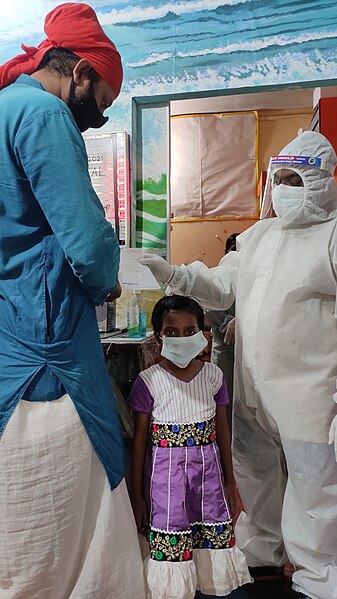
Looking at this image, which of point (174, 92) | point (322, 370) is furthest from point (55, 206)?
point (174, 92)

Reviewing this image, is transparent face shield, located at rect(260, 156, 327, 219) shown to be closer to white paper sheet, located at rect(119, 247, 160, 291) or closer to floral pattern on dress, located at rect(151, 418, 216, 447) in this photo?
white paper sheet, located at rect(119, 247, 160, 291)

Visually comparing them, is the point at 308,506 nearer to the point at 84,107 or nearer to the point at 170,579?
the point at 170,579

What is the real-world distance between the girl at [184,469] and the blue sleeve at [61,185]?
1.80ft

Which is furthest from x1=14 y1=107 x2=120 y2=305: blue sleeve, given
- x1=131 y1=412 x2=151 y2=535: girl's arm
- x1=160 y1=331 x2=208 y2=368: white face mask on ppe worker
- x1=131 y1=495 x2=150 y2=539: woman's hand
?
x1=131 y1=495 x2=150 y2=539: woman's hand

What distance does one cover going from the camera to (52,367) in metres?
1.12

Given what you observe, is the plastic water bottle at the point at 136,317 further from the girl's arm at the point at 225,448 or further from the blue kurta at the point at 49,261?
the blue kurta at the point at 49,261

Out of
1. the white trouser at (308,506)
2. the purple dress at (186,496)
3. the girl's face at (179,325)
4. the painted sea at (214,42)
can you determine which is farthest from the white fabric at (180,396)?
the painted sea at (214,42)

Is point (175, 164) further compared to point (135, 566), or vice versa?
point (175, 164)

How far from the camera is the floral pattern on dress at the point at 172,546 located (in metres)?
1.39

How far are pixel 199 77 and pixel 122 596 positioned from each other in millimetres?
1612

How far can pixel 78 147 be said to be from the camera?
3.55 ft

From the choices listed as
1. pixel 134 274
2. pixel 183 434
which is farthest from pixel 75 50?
pixel 183 434

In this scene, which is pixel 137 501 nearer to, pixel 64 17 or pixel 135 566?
pixel 135 566

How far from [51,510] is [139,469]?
43cm
